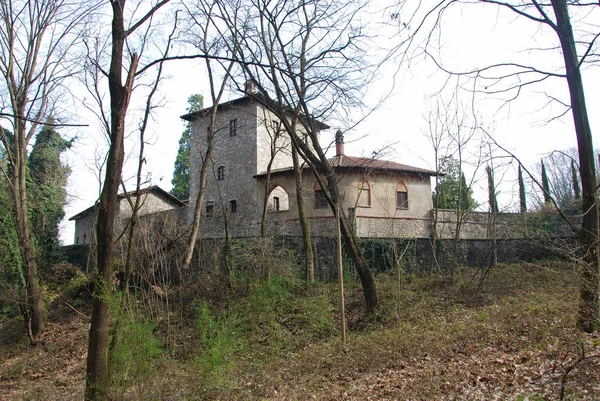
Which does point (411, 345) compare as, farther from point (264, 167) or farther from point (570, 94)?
point (264, 167)

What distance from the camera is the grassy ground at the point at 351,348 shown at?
607 cm

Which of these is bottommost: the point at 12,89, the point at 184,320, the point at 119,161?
the point at 184,320

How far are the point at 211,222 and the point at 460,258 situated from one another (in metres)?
14.4

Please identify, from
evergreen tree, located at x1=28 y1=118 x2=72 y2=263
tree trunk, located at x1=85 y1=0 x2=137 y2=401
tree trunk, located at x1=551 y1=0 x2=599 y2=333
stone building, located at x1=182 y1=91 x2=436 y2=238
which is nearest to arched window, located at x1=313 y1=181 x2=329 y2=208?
stone building, located at x1=182 y1=91 x2=436 y2=238

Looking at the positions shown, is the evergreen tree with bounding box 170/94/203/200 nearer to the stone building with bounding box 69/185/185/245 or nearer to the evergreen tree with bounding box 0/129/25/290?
the stone building with bounding box 69/185/185/245

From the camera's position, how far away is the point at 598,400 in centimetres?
462

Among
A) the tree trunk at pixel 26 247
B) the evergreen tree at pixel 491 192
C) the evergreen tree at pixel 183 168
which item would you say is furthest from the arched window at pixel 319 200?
the evergreen tree at pixel 183 168

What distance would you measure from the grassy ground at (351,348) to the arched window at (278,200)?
13.6 m

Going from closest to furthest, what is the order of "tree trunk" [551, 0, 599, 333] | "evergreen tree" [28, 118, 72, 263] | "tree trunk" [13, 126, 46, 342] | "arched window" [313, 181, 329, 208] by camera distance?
"tree trunk" [551, 0, 599, 333]
"tree trunk" [13, 126, 46, 342]
"evergreen tree" [28, 118, 72, 263]
"arched window" [313, 181, 329, 208]

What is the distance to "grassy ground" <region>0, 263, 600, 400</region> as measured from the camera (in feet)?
19.9

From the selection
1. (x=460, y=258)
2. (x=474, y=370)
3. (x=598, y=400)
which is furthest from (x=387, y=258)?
(x=598, y=400)

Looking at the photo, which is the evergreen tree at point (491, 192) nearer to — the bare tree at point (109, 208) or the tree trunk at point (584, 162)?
the tree trunk at point (584, 162)

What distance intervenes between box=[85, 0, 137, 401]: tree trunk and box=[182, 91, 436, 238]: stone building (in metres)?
10.8

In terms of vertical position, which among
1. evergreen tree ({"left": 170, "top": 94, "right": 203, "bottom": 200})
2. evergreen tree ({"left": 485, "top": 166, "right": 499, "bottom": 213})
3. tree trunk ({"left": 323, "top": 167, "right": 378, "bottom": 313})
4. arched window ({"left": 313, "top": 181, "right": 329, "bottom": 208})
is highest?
evergreen tree ({"left": 170, "top": 94, "right": 203, "bottom": 200})
